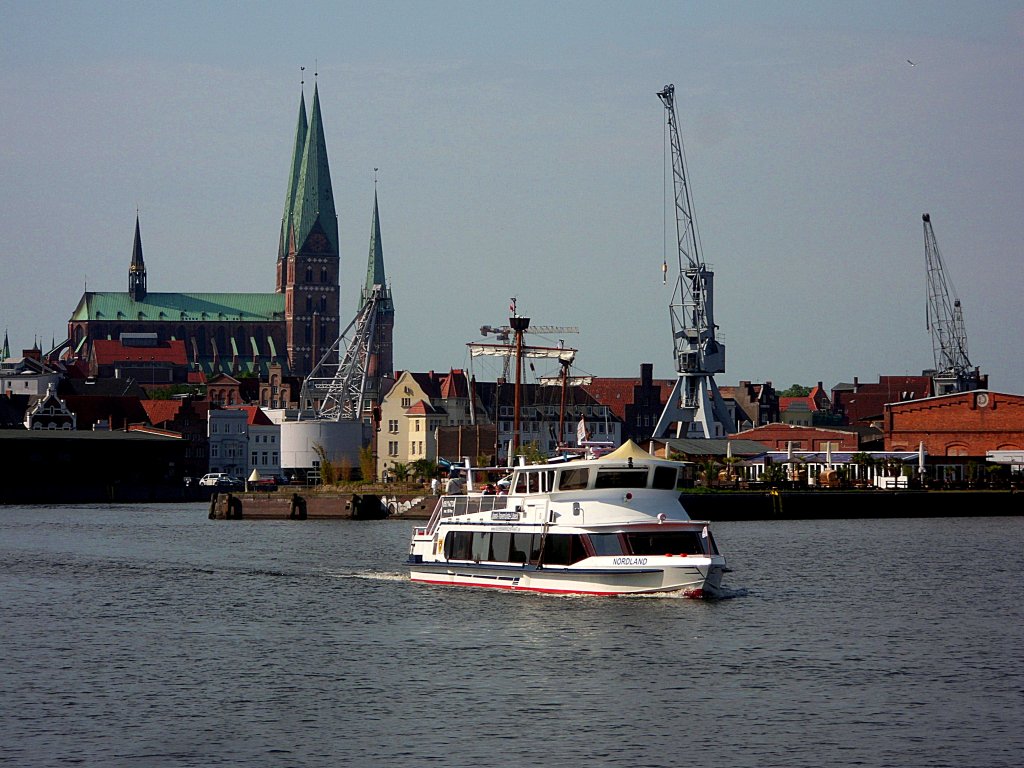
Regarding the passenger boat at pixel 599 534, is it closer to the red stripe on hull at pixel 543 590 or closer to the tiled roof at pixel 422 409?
the red stripe on hull at pixel 543 590

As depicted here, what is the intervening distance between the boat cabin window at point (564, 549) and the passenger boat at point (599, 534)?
0.03 m

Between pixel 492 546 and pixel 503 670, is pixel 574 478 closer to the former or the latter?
pixel 492 546

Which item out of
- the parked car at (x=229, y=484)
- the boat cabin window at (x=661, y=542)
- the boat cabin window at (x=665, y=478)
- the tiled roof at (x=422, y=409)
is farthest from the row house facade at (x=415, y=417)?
the boat cabin window at (x=661, y=542)

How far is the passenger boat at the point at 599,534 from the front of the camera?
5494cm

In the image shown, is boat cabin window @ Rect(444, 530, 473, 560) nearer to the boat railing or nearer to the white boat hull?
the boat railing

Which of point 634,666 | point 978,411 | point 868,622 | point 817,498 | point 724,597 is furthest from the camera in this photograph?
point 978,411

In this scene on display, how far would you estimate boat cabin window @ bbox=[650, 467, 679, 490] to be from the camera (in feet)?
187

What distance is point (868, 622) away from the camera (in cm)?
5291

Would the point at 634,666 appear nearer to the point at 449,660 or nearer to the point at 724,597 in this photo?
the point at 449,660

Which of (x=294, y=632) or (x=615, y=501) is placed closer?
(x=294, y=632)

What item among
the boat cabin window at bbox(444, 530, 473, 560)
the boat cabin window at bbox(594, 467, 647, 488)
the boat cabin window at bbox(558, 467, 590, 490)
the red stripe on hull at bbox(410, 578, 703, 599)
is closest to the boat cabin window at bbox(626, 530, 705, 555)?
the red stripe on hull at bbox(410, 578, 703, 599)

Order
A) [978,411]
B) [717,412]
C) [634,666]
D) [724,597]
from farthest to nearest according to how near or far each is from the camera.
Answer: [717,412]
[978,411]
[724,597]
[634,666]

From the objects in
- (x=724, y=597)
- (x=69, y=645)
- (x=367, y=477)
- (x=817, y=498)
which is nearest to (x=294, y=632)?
(x=69, y=645)

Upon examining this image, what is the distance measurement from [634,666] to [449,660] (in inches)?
203
